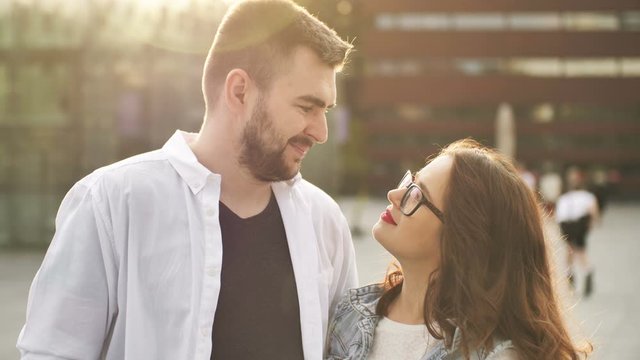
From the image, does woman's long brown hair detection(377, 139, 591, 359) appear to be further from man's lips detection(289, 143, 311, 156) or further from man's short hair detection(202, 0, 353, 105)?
man's short hair detection(202, 0, 353, 105)

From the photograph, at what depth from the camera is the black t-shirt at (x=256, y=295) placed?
2639mm

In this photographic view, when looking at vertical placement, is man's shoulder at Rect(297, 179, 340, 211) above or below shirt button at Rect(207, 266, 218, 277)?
above

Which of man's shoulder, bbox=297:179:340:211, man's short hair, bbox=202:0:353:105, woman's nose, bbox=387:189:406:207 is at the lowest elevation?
man's shoulder, bbox=297:179:340:211

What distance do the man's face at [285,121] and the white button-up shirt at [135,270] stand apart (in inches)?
6.5

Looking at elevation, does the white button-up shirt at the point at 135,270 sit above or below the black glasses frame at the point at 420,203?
below

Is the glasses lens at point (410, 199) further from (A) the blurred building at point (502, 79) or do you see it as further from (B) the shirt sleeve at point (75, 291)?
(A) the blurred building at point (502, 79)

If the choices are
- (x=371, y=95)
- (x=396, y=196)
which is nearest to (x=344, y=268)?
(x=396, y=196)

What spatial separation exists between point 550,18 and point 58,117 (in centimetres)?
3932

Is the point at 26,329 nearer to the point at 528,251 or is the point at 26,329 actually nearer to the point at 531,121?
the point at 528,251

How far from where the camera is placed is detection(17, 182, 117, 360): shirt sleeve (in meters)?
2.45

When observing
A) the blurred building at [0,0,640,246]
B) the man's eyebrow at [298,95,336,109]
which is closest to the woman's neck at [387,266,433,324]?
the man's eyebrow at [298,95,336,109]

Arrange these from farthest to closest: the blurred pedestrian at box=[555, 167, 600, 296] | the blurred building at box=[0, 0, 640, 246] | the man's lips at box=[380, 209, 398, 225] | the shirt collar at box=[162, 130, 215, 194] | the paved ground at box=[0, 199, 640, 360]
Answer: the blurred building at box=[0, 0, 640, 246]
the blurred pedestrian at box=[555, 167, 600, 296]
the paved ground at box=[0, 199, 640, 360]
the man's lips at box=[380, 209, 398, 225]
the shirt collar at box=[162, 130, 215, 194]

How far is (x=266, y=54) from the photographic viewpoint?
9.09ft

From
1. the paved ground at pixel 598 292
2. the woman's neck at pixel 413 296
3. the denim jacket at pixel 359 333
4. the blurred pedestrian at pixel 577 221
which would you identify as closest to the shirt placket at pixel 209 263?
the denim jacket at pixel 359 333
